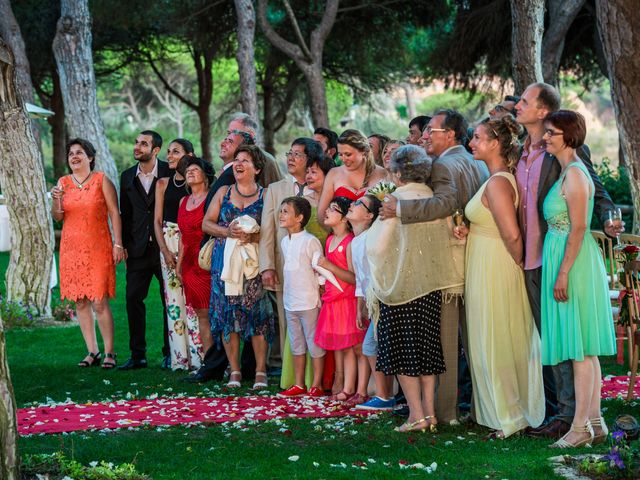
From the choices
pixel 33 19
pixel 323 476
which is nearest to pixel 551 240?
pixel 323 476

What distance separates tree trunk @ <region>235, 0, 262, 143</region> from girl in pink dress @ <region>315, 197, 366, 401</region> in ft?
34.3

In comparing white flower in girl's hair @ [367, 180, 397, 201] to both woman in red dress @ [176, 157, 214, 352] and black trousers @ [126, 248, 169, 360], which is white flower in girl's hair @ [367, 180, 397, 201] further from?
black trousers @ [126, 248, 169, 360]

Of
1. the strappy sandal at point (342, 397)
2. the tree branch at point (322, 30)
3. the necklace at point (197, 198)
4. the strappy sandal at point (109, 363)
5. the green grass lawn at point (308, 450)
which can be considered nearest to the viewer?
the green grass lawn at point (308, 450)

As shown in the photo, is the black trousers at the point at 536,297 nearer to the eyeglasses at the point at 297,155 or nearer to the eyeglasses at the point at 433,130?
the eyeglasses at the point at 433,130

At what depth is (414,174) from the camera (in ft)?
21.7

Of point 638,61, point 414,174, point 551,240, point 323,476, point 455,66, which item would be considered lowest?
point 323,476

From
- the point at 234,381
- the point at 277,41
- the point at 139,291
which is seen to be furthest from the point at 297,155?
the point at 277,41

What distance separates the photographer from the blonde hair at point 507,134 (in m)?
6.45

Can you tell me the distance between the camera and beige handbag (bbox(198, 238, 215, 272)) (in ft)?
28.9

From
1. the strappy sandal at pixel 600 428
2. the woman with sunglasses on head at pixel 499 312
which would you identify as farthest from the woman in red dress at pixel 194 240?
the strappy sandal at pixel 600 428

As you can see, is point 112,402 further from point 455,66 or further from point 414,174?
point 455,66

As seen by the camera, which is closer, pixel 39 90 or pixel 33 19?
pixel 33 19

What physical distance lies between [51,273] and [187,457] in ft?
25.8

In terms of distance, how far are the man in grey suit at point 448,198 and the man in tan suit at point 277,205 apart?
5.23 feet
